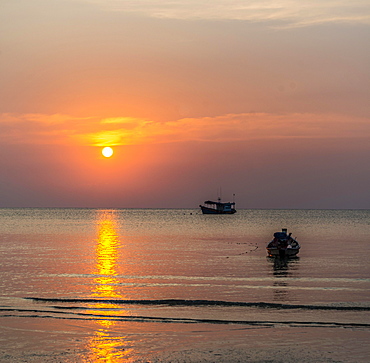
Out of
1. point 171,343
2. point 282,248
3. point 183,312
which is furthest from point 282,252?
point 171,343

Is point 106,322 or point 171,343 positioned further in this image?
point 106,322

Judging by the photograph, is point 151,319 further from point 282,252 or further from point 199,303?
point 282,252

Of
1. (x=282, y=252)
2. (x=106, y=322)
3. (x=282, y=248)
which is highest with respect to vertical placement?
(x=282, y=248)

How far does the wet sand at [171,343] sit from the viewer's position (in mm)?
20656

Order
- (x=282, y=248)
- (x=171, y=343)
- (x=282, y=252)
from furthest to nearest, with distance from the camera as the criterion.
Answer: (x=282, y=248)
(x=282, y=252)
(x=171, y=343)

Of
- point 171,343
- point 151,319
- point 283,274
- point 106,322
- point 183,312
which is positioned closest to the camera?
point 171,343

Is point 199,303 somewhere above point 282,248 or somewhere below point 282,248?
below

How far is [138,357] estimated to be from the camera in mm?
20609

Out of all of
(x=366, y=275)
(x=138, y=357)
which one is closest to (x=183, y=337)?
(x=138, y=357)

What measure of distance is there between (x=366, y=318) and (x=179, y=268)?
24.8m

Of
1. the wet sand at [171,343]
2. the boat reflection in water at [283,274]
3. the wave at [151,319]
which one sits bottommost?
the wet sand at [171,343]

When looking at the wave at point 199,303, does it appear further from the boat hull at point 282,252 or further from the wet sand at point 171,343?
the boat hull at point 282,252

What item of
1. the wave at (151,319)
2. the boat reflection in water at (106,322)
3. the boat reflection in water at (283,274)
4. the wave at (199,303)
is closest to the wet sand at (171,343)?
the boat reflection in water at (106,322)

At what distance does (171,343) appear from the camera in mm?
22516
